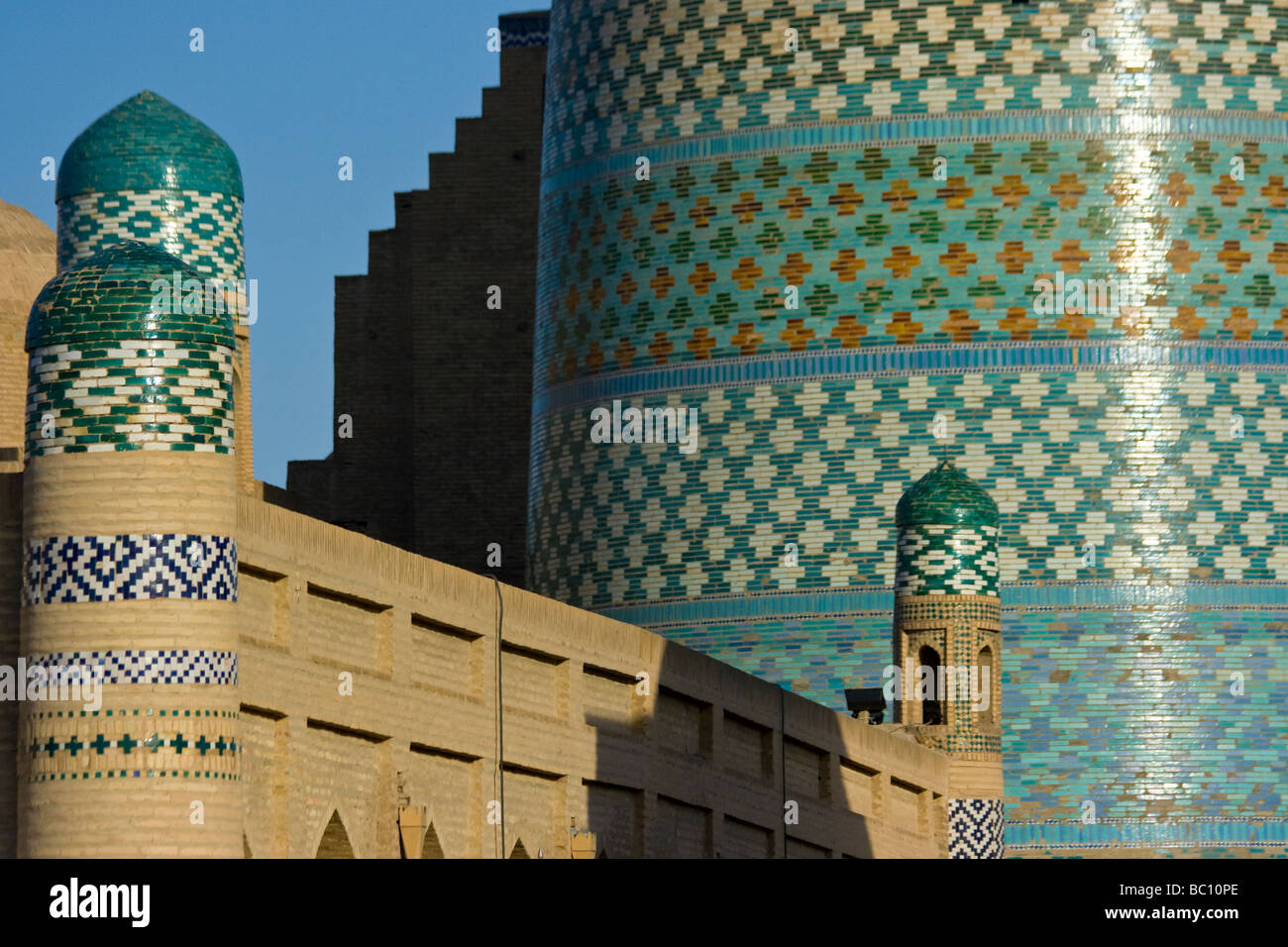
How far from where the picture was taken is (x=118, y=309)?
29.8 feet

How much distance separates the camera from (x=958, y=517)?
57.6 feet

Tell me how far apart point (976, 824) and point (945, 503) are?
205 centimetres

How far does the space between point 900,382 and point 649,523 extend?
2.02 m

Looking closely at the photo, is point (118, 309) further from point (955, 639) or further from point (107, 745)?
point (955, 639)

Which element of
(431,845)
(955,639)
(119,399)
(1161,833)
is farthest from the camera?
(1161,833)

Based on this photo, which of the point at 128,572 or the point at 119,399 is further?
the point at 119,399

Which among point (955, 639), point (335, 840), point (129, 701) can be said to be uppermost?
point (955, 639)

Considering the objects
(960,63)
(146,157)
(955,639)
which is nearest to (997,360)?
(960,63)

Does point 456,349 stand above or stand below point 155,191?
above

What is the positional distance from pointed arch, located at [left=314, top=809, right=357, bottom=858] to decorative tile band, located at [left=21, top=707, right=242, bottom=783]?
61.1 inches

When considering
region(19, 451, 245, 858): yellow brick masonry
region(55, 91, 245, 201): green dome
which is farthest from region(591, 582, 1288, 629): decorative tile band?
region(19, 451, 245, 858): yellow brick masonry

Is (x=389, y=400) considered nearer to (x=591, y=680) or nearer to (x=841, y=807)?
(x=841, y=807)
